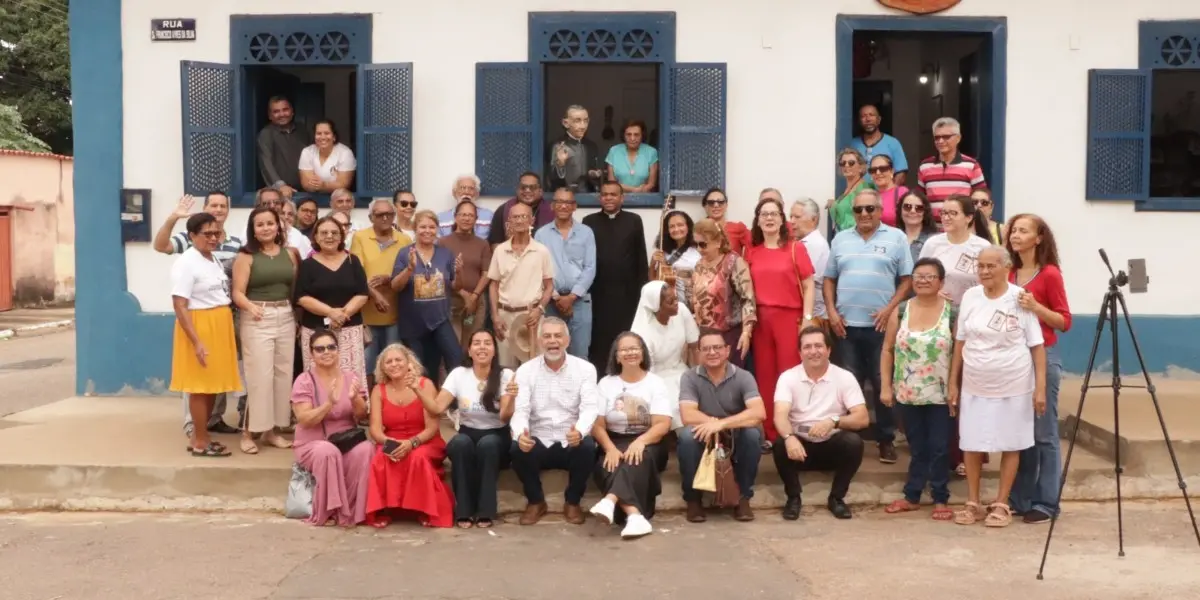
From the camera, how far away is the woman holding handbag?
25.8ft

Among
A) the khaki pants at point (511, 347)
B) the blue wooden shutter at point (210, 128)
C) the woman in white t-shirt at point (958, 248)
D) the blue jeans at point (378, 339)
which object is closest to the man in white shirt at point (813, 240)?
the woman in white t-shirt at point (958, 248)

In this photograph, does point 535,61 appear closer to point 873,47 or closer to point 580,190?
point 580,190

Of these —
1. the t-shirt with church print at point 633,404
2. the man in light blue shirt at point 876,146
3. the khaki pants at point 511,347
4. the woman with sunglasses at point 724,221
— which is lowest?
the t-shirt with church print at point 633,404

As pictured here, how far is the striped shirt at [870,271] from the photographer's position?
7.83 m

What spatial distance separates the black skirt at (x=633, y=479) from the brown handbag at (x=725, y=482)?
0.34 metres

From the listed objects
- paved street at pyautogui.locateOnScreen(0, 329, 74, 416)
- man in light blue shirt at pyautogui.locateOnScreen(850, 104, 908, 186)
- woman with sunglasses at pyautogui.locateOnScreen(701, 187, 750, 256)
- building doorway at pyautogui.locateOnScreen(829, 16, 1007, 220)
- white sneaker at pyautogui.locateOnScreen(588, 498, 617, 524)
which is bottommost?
paved street at pyautogui.locateOnScreen(0, 329, 74, 416)

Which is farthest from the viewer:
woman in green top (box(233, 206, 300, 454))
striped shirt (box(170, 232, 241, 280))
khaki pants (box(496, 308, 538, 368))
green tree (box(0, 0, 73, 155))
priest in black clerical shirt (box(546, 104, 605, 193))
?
green tree (box(0, 0, 73, 155))

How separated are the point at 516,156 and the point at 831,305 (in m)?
3.11

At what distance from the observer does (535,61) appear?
9930 millimetres

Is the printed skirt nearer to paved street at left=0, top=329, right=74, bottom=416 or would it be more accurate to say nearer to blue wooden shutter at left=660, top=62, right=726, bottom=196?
blue wooden shutter at left=660, top=62, right=726, bottom=196

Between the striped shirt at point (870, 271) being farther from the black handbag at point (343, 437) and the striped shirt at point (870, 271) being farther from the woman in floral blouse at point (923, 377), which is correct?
the black handbag at point (343, 437)

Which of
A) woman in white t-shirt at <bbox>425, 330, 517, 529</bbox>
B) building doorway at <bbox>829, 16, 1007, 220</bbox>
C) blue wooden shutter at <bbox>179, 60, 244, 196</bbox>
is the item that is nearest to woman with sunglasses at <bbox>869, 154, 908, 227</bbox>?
building doorway at <bbox>829, 16, 1007, 220</bbox>

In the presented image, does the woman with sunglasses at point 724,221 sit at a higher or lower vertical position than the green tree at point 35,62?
lower

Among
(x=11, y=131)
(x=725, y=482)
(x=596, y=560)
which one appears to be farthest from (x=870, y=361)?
(x=11, y=131)
